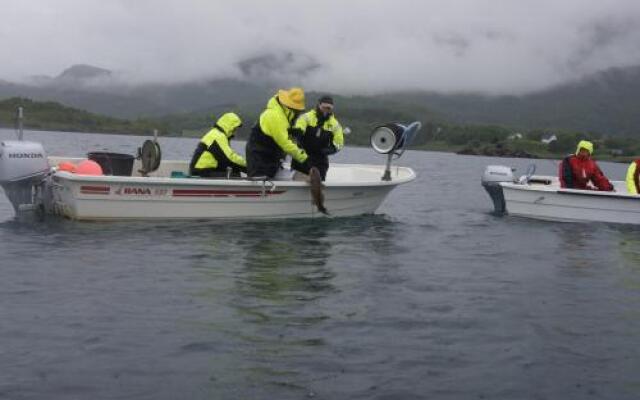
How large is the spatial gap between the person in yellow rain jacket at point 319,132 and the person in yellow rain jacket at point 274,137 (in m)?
0.26

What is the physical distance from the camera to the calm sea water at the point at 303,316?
602cm

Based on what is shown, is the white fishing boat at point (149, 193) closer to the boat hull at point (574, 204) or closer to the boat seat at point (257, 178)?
the boat seat at point (257, 178)

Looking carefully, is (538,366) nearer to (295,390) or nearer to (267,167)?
(295,390)

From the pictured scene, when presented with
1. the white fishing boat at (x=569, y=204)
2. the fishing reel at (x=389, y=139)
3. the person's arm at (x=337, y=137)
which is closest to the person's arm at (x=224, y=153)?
the person's arm at (x=337, y=137)

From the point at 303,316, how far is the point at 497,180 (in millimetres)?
11735

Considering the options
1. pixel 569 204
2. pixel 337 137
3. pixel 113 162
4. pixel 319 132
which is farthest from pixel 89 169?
pixel 569 204

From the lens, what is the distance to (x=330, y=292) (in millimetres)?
8938

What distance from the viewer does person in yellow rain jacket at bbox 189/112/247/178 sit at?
1438cm

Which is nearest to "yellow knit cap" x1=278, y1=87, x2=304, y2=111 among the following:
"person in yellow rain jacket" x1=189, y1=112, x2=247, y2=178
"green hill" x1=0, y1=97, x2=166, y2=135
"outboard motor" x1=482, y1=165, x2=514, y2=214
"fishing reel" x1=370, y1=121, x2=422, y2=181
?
"person in yellow rain jacket" x1=189, y1=112, x2=247, y2=178

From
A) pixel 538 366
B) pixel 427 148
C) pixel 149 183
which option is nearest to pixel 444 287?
pixel 538 366

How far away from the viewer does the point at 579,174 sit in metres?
17.1

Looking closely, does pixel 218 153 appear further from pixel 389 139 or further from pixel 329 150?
pixel 389 139

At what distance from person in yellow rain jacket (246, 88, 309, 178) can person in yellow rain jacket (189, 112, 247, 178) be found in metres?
0.42

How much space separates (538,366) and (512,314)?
1.72 metres
